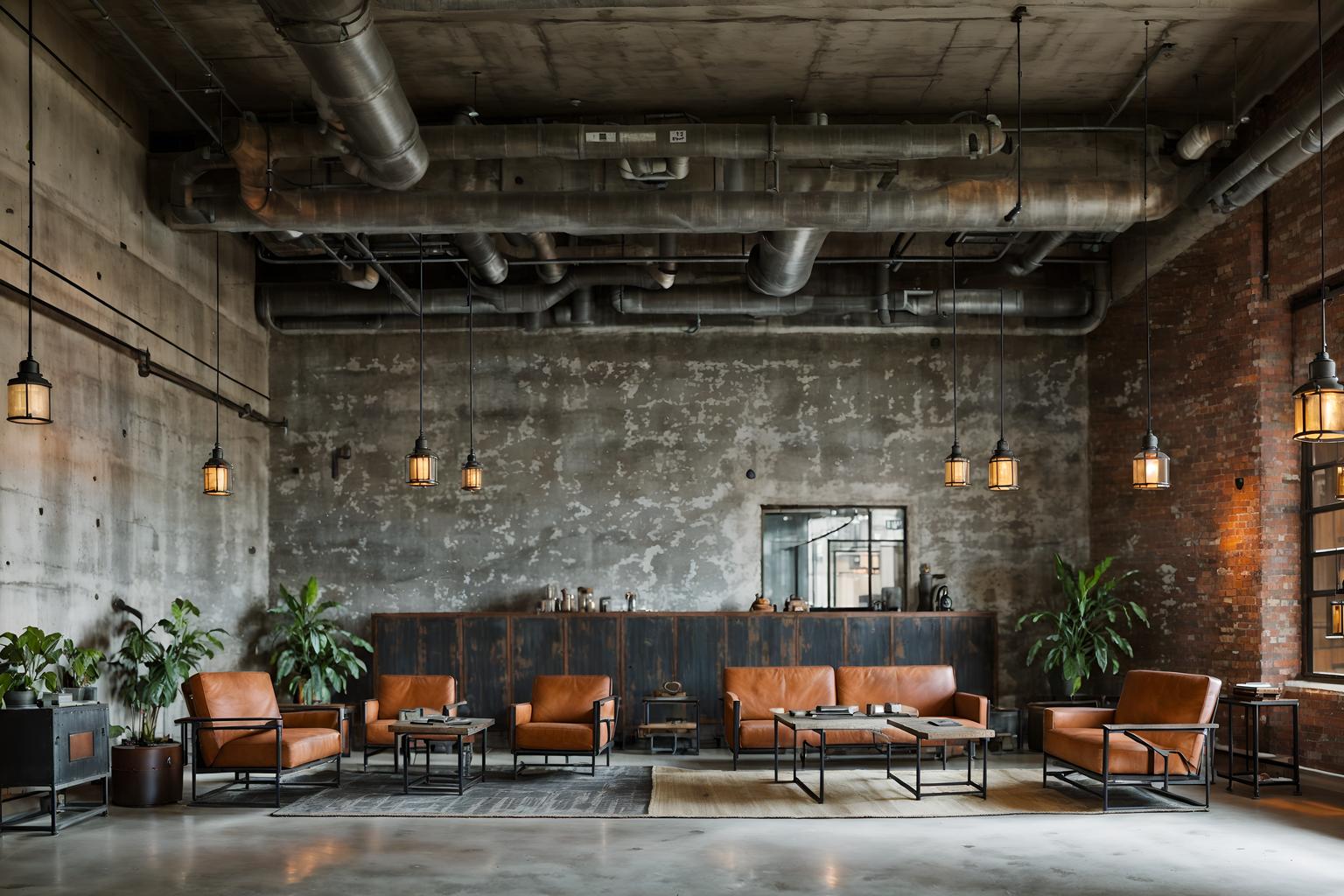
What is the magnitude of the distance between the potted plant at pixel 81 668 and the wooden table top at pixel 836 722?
523 centimetres

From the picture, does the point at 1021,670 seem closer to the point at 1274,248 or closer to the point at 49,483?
the point at 1274,248

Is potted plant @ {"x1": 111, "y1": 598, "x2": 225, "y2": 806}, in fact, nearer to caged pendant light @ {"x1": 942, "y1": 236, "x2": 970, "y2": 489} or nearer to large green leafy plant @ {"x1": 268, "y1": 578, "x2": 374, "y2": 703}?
large green leafy plant @ {"x1": 268, "y1": 578, "x2": 374, "y2": 703}

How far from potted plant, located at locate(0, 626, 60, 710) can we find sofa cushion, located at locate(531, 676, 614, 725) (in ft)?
14.3

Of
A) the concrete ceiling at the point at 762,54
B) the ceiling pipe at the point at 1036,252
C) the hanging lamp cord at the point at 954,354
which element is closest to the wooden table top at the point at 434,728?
the concrete ceiling at the point at 762,54

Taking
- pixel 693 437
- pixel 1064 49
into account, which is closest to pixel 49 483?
pixel 693 437

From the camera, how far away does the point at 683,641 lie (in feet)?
41.8

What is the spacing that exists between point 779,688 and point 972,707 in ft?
5.86

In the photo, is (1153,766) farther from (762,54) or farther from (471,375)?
(471,375)

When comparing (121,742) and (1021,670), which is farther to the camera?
(1021,670)

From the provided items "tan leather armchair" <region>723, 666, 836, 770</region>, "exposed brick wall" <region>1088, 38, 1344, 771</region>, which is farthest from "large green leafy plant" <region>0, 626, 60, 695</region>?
"exposed brick wall" <region>1088, 38, 1344, 771</region>

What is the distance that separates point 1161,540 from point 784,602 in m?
3.93

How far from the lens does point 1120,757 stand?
8.92 m

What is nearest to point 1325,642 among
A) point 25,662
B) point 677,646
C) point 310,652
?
point 677,646

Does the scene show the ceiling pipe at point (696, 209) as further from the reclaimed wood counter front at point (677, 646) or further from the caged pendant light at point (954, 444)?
the reclaimed wood counter front at point (677, 646)
